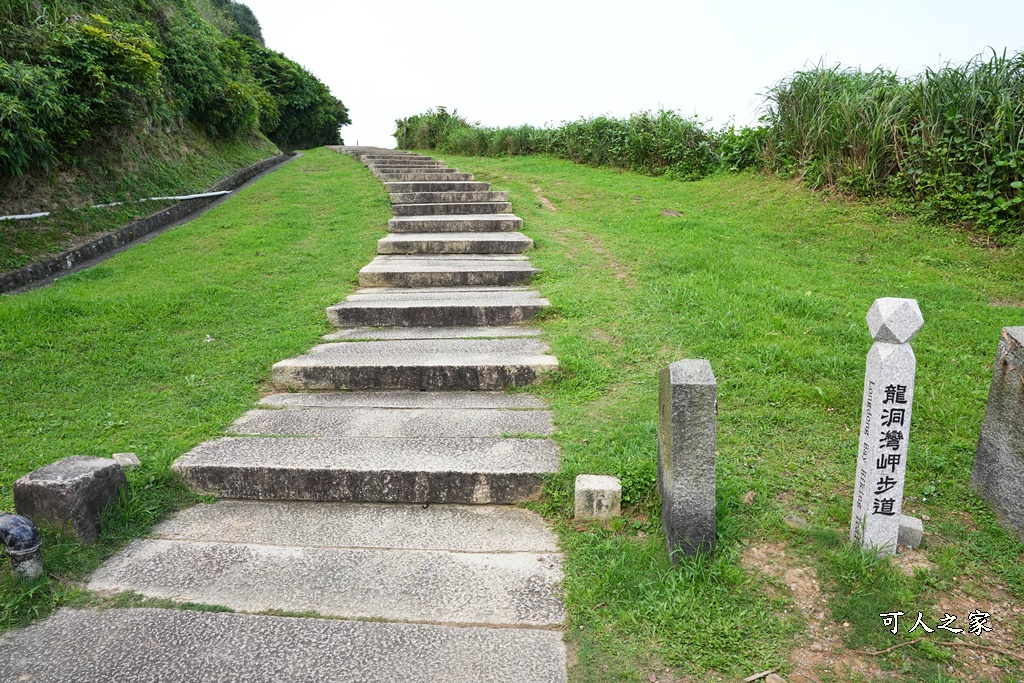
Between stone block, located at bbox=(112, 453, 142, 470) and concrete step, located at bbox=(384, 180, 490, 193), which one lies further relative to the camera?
concrete step, located at bbox=(384, 180, 490, 193)

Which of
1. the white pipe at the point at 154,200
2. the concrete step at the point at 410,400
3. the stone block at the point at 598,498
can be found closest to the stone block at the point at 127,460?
the concrete step at the point at 410,400

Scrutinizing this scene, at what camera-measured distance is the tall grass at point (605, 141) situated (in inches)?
469

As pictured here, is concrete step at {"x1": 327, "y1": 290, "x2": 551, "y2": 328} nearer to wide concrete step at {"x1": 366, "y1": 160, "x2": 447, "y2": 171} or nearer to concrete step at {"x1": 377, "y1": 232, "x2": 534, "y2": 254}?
concrete step at {"x1": 377, "y1": 232, "x2": 534, "y2": 254}

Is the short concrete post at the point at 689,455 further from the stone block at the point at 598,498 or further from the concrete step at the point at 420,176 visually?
the concrete step at the point at 420,176

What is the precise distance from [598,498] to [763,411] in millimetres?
1385

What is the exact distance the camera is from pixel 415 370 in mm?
4711

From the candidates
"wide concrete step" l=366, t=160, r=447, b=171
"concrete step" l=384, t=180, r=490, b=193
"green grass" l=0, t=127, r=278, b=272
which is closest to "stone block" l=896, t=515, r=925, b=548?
"green grass" l=0, t=127, r=278, b=272

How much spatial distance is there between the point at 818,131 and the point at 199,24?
12.3 m

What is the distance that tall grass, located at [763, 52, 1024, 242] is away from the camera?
7.20 m

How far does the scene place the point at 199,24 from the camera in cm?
1359

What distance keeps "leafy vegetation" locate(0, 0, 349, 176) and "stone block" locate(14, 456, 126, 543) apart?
5.72 meters

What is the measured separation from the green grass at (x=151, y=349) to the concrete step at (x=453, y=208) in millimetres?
851

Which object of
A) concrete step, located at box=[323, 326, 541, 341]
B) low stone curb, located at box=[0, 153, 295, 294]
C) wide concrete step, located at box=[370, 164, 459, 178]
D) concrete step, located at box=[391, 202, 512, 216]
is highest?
wide concrete step, located at box=[370, 164, 459, 178]

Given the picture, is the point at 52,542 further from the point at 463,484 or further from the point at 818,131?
the point at 818,131
